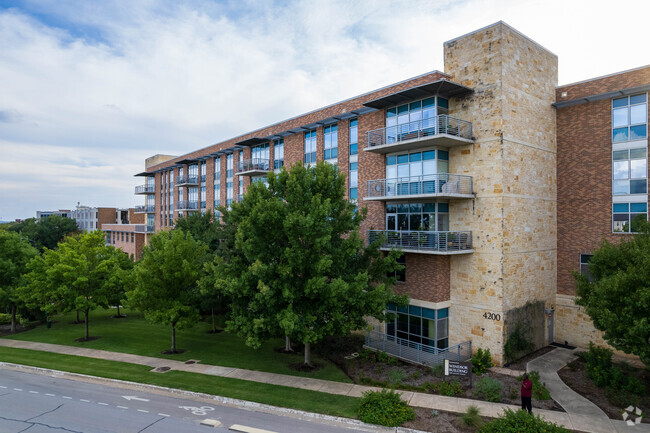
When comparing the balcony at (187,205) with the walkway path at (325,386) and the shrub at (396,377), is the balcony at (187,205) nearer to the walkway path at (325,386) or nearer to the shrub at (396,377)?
the walkway path at (325,386)

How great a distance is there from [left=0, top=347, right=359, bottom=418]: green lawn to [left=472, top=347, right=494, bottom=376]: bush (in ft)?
22.2

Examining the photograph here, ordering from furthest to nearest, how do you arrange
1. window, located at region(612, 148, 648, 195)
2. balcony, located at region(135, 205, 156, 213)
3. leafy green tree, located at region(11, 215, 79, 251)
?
leafy green tree, located at region(11, 215, 79, 251) < balcony, located at region(135, 205, 156, 213) < window, located at region(612, 148, 648, 195)

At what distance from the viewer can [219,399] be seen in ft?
51.8

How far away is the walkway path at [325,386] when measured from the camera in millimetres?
14008

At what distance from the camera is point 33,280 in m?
25.7

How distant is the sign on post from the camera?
16391 millimetres

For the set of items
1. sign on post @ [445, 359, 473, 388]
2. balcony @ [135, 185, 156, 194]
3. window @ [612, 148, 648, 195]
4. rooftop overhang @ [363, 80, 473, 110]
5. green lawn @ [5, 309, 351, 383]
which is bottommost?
green lawn @ [5, 309, 351, 383]

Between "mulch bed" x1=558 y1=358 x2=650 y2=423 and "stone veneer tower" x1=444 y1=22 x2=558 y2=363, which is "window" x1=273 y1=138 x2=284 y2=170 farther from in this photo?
"mulch bed" x1=558 y1=358 x2=650 y2=423

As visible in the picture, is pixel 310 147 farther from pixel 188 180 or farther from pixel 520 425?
pixel 520 425

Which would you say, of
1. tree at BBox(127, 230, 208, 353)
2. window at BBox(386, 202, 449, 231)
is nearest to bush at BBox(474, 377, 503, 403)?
window at BBox(386, 202, 449, 231)

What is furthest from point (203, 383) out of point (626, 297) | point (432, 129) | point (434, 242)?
point (626, 297)

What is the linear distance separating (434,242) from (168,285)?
14.4 metres

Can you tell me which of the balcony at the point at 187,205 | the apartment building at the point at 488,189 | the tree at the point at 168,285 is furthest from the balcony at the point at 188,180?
the apartment building at the point at 488,189

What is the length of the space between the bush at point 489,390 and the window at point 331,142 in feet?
55.4
